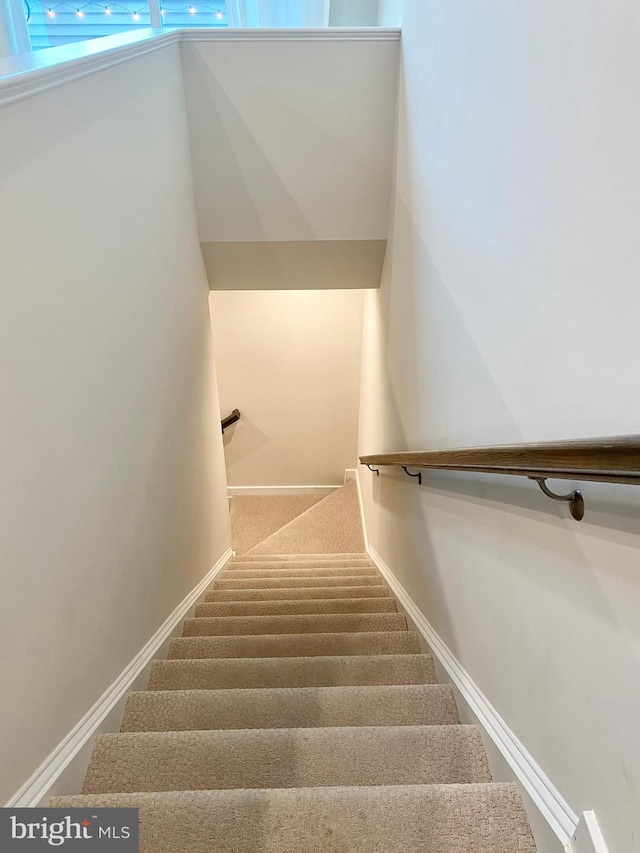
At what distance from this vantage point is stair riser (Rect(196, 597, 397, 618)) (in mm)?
2500

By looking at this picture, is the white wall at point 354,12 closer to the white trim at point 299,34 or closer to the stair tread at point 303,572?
the white trim at point 299,34

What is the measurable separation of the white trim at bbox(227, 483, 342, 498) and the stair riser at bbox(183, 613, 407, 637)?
12.4 feet

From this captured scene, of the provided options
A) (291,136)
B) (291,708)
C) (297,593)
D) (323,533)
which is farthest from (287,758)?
(323,533)

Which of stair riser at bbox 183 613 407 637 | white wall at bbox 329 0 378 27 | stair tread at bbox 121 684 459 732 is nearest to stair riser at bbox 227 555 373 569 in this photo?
stair riser at bbox 183 613 407 637

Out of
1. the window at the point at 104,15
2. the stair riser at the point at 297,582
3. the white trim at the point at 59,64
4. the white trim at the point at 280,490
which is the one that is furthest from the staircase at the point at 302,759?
the window at the point at 104,15

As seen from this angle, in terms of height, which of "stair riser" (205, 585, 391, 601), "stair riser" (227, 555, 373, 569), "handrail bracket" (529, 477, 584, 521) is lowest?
"stair riser" (227, 555, 373, 569)

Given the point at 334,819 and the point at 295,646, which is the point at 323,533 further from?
the point at 334,819

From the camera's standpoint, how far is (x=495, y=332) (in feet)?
4.14

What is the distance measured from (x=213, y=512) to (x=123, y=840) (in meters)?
2.26

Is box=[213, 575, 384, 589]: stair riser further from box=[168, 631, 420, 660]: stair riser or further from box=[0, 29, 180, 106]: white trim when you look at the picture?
box=[0, 29, 180, 106]: white trim

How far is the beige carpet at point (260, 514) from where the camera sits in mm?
5578

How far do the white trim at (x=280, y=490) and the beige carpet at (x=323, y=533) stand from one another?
28.0 inches

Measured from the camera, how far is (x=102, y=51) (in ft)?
4.91

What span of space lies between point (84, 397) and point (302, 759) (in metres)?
1.13
